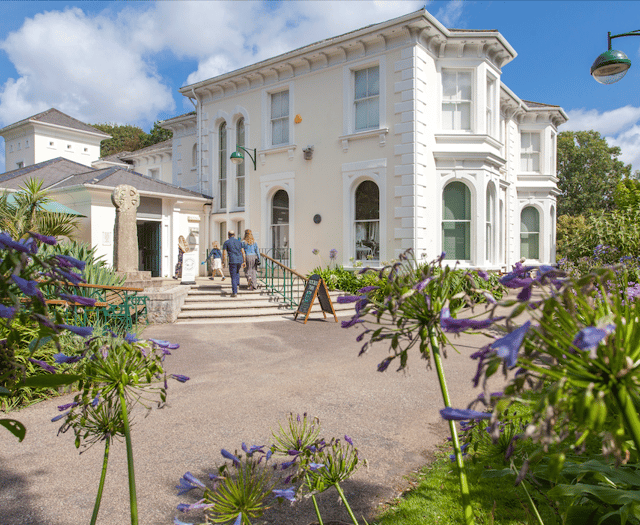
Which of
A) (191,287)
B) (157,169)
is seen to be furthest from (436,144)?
(157,169)

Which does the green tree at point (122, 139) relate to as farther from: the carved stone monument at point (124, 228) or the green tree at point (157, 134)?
the carved stone monument at point (124, 228)

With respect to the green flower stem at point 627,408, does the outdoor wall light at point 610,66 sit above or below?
above

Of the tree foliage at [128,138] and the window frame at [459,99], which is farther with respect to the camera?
the tree foliage at [128,138]

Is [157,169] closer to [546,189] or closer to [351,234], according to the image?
[351,234]

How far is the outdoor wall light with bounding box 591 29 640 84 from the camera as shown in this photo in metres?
6.79

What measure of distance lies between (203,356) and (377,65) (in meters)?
11.2

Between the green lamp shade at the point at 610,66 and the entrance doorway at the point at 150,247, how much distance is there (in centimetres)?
1452

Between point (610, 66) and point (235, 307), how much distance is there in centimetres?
938

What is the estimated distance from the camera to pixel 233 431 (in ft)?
14.2

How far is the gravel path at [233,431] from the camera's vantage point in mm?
3090

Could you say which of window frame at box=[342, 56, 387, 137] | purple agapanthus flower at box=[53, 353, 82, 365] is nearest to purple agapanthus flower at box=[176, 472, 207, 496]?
purple agapanthus flower at box=[53, 353, 82, 365]

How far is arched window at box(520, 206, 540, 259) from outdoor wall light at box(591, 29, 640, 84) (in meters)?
14.6

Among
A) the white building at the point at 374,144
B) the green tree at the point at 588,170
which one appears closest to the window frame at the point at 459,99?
the white building at the point at 374,144

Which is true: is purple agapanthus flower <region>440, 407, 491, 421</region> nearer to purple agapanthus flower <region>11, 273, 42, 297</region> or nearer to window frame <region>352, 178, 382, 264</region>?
purple agapanthus flower <region>11, 273, 42, 297</region>
